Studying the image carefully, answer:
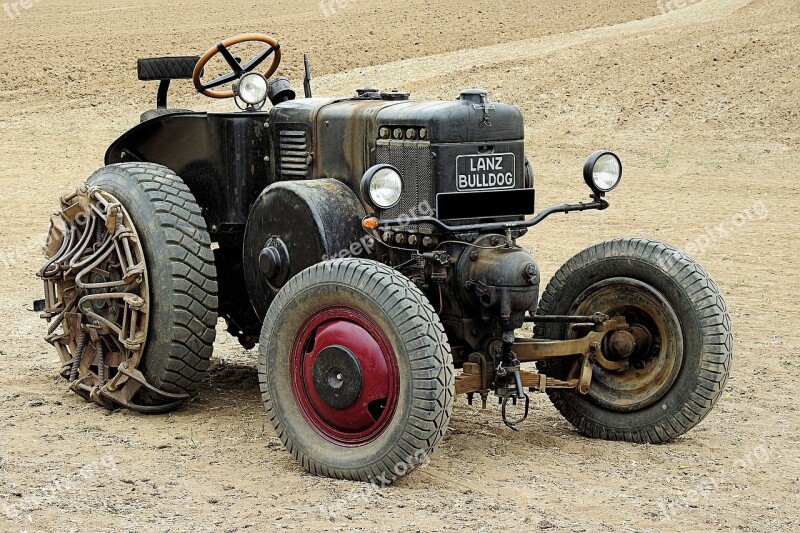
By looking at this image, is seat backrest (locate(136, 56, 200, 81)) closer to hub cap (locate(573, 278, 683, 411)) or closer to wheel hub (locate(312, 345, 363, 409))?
wheel hub (locate(312, 345, 363, 409))

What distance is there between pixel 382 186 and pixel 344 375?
98 cm

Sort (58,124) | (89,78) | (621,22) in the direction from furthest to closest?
(621,22) < (89,78) < (58,124)

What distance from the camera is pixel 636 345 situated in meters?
Answer: 7.41

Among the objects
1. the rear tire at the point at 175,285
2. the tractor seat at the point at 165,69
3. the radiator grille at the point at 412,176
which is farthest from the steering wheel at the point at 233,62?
the radiator grille at the point at 412,176

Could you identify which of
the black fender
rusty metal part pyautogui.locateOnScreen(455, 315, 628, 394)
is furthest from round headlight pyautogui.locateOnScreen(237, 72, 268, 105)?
rusty metal part pyautogui.locateOnScreen(455, 315, 628, 394)

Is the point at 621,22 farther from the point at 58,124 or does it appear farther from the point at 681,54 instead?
the point at 58,124

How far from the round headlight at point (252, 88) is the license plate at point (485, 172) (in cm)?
173

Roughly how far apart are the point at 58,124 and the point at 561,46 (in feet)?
38.9

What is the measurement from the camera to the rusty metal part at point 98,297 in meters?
7.64

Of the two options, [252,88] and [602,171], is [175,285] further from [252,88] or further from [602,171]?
[602,171]

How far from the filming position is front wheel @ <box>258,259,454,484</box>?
620 centimetres

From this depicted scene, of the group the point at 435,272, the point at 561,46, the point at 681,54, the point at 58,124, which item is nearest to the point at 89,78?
the point at 58,124

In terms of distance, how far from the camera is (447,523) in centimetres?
589

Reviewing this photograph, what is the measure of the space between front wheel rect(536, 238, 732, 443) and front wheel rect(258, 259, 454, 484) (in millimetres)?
1552
